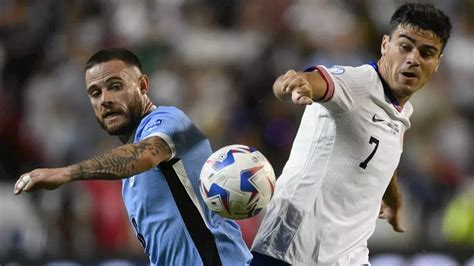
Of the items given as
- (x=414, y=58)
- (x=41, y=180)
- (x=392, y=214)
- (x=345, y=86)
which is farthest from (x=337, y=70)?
(x=392, y=214)

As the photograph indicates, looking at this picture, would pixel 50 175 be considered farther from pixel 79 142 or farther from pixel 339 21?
pixel 339 21

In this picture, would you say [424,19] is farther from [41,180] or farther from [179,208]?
[41,180]

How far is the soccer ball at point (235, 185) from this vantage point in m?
4.96

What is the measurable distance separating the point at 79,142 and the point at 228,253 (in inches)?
181

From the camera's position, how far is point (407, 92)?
5.21 m

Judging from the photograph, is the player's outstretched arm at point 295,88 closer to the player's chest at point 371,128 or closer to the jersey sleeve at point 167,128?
the player's chest at point 371,128

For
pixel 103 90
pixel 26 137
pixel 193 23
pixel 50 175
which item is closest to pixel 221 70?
pixel 193 23

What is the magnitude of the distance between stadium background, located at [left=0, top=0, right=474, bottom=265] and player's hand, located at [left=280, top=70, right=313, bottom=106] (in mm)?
4291

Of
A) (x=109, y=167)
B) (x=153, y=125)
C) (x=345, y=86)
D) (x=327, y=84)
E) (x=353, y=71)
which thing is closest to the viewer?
(x=109, y=167)

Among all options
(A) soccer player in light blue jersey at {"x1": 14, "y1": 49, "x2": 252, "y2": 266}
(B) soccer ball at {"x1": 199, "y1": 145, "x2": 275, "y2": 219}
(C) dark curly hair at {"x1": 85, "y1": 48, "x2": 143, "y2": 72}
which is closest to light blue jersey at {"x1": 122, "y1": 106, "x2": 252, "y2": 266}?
(A) soccer player in light blue jersey at {"x1": 14, "y1": 49, "x2": 252, "y2": 266}

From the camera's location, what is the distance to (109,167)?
4.55 metres

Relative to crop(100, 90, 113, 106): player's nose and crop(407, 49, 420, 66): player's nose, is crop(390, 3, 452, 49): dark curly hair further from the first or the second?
crop(100, 90, 113, 106): player's nose

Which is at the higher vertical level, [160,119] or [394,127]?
[160,119]

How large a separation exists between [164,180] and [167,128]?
0.92 feet
